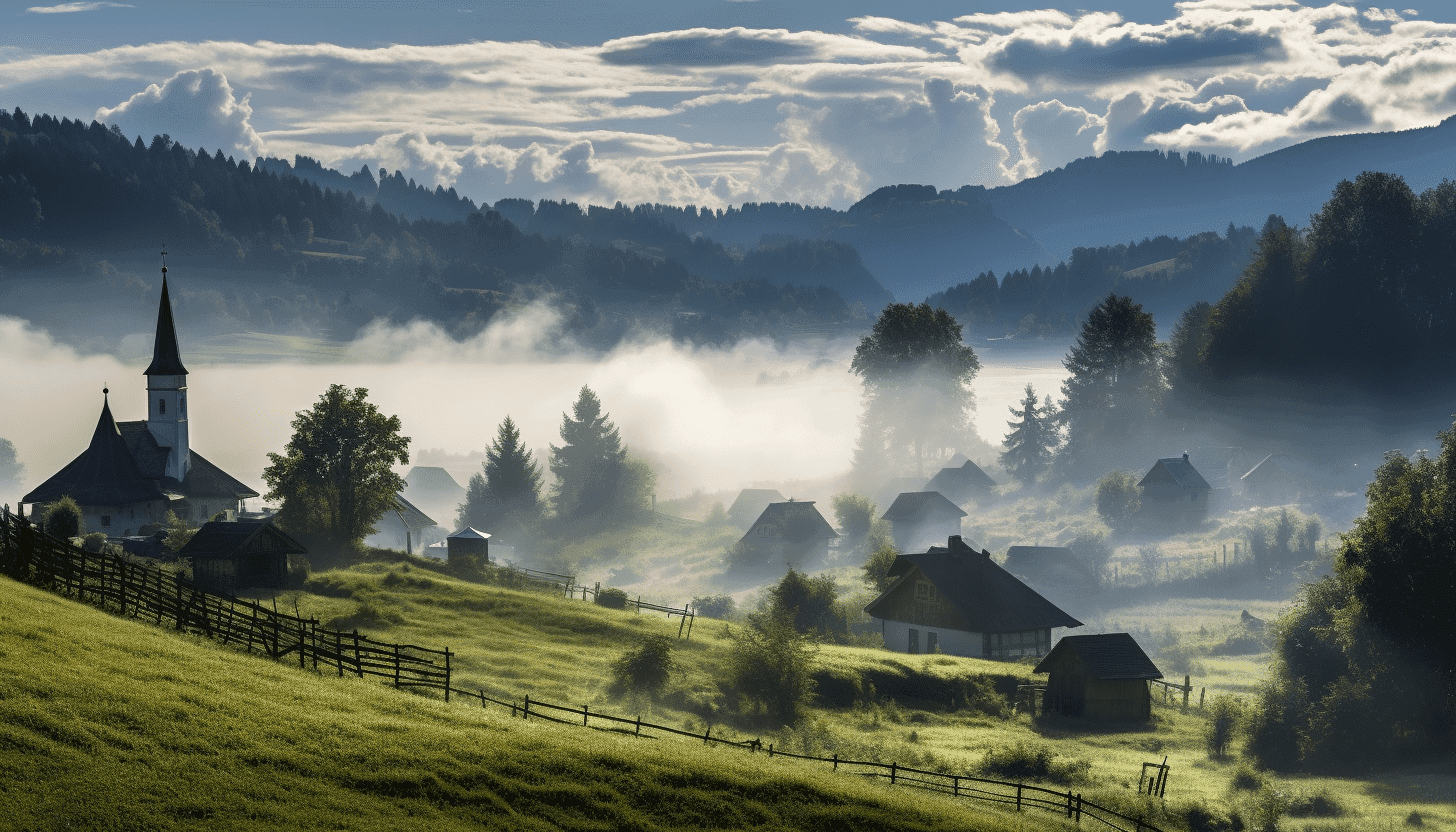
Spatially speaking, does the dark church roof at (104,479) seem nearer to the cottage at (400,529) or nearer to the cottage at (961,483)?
the cottage at (400,529)

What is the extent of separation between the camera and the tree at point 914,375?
141 m

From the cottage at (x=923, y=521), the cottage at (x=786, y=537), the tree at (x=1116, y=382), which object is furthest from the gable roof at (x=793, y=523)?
the tree at (x=1116, y=382)

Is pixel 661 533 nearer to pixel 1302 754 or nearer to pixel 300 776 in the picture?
pixel 1302 754

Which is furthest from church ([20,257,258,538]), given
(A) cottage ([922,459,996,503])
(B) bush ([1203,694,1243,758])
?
(A) cottage ([922,459,996,503])

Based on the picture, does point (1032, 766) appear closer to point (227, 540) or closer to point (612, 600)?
point (612, 600)

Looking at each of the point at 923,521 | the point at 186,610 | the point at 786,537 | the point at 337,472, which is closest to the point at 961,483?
the point at 923,521

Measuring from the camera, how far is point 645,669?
163 feet

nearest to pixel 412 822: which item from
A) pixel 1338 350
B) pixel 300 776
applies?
pixel 300 776

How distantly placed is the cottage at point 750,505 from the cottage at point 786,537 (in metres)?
17.0

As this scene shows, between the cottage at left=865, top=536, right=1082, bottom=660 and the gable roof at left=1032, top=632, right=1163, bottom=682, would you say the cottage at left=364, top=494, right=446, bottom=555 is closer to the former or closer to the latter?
the cottage at left=865, top=536, right=1082, bottom=660

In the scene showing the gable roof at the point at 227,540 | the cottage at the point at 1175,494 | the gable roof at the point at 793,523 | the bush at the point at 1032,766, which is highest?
the cottage at the point at 1175,494

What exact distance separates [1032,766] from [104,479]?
73.4m

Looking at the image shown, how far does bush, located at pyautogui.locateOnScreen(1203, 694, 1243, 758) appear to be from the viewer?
167 ft

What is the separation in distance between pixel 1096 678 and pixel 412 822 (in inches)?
1545
